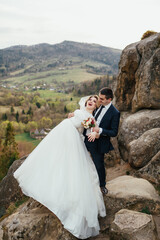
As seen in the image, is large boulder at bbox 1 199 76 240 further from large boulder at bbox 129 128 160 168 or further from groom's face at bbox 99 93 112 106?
large boulder at bbox 129 128 160 168

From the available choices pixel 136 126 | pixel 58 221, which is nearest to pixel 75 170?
pixel 58 221

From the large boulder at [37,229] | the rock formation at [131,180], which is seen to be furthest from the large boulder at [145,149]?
the large boulder at [37,229]

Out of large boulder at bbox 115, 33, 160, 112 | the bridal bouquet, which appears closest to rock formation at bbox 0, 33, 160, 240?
large boulder at bbox 115, 33, 160, 112

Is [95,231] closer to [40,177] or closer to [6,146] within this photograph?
[40,177]

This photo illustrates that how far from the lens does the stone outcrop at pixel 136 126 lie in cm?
1289

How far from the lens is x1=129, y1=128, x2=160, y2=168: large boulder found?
10500 millimetres

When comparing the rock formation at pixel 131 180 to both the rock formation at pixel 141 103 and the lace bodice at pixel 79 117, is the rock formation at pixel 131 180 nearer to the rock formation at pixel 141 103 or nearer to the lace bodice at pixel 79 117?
the rock formation at pixel 141 103

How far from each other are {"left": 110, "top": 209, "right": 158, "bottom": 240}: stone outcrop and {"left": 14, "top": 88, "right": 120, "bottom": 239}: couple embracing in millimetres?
567

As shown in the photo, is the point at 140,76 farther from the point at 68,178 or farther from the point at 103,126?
the point at 68,178

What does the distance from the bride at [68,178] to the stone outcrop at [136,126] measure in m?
7.45

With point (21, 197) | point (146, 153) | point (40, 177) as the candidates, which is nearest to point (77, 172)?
point (40, 177)

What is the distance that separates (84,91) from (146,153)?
140429mm

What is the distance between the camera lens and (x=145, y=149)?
34.9ft

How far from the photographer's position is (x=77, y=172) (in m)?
5.52
